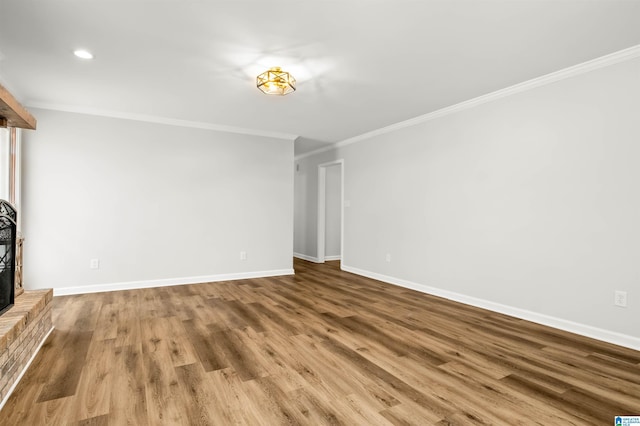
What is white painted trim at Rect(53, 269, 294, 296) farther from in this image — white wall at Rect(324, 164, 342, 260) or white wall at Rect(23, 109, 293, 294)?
white wall at Rect(324, 164, 342, 260)

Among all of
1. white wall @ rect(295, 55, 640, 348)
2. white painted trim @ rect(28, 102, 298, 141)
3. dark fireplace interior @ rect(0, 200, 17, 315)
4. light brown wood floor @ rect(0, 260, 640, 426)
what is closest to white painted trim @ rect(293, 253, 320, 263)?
white wall @ rect(295, 55, 640, 348)

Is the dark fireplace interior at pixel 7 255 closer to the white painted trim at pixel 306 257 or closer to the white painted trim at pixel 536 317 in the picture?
the white painted trim at pixel 536 317

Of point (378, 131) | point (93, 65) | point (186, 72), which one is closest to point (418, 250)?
point (378, 131)

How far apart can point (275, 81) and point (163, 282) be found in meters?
3.42

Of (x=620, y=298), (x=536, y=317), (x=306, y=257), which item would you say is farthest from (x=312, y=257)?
(x=620, y=298)

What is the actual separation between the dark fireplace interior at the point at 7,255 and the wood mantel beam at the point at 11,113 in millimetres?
633

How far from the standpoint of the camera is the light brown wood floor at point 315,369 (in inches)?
68.7

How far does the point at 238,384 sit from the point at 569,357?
2.43m

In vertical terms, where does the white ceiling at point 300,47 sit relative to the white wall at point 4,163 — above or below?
above

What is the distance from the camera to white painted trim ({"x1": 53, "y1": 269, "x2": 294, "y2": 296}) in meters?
4.28

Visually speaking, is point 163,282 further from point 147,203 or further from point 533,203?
point 533,203

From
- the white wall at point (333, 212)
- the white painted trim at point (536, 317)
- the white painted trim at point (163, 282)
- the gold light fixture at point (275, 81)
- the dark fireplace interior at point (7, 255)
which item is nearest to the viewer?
the dark fireplace interior at point (7, 255)

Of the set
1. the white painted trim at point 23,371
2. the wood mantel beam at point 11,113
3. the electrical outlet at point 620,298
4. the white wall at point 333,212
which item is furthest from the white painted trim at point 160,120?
the electrical outlet at point 620,298

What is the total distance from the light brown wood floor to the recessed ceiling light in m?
2.43
